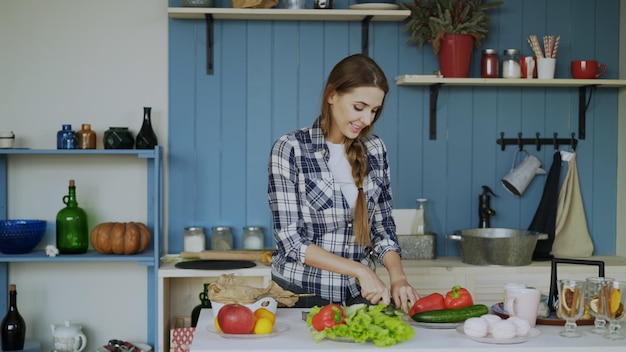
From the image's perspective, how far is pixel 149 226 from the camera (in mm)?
4215

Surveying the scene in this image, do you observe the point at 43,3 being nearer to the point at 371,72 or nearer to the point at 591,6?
the point at 371,72

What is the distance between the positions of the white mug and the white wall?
90.9 inches

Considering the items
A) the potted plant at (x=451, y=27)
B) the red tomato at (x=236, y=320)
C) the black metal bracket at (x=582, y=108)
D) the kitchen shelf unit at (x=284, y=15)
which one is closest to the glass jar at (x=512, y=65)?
the potted plant at (x=451, y=27)

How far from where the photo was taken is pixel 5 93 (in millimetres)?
4172

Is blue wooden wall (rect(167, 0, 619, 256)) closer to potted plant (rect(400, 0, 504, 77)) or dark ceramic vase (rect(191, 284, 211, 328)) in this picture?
potted plant (rect(400, 0, 504, 77))

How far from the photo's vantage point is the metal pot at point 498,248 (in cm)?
391

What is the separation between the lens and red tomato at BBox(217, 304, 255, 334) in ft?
7.30

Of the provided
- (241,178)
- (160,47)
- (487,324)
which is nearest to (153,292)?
(241,178)

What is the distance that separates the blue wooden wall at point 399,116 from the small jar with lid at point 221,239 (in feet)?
0.27

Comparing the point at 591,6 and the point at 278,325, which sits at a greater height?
the point at 591,6

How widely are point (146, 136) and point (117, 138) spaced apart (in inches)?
5.2

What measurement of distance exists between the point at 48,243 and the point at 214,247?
0.82m

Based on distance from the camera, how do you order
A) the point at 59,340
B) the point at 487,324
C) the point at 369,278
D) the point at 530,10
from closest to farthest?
Result: the point at 487,324
the point at 369,278
the point at 59,340
the point at 530,10

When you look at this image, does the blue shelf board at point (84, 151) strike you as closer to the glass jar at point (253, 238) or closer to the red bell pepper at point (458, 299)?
the glass jar at point (253, 238)
